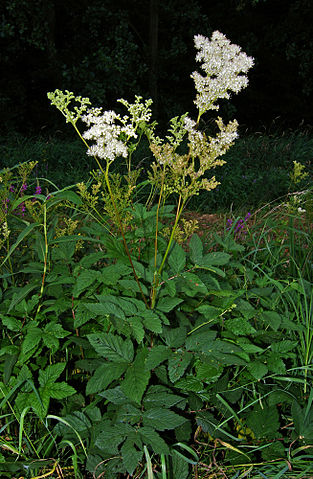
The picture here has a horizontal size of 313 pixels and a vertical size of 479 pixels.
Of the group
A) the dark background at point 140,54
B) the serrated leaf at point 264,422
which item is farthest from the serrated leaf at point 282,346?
the dark background at point 140,54

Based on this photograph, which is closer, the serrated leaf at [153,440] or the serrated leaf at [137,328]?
the serrated leaf at [153,440]

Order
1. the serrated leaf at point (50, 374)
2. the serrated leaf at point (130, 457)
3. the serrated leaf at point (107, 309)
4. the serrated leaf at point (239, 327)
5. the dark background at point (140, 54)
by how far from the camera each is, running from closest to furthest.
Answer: the serrated leaf at point (130, 457) < the serrated leaf at point (107, 309) < the serrated leaf at point (50, 374) < the serrated leaf at point (239, 327) < the dark background at point (140, 54)

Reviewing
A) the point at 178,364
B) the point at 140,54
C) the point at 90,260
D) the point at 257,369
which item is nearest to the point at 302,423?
the point at 257,369

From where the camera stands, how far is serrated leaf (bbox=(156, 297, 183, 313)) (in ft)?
5.31

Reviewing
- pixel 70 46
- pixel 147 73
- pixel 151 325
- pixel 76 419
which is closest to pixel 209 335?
pixel 151 325

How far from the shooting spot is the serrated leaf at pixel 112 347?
153cm

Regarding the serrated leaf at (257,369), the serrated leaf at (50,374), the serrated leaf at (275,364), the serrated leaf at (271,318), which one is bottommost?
the serrated leaf at (275,364)

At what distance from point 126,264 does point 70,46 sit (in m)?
10.5

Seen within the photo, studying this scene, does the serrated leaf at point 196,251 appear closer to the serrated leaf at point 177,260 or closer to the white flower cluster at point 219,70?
the serrated leaf at point 177,260

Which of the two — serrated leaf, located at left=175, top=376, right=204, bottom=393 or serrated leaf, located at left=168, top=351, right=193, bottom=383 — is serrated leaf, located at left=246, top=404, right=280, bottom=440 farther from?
serrated leaf, located at left=168, top=351, right=193, bottom=383

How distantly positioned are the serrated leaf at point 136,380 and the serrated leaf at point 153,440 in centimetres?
10

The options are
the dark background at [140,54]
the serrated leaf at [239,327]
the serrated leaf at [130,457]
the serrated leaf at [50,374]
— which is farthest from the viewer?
the dark background at [140,54]

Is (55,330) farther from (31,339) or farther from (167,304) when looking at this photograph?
(167,304)

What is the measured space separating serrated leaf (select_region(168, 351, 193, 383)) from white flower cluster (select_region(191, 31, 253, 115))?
2.73ft
